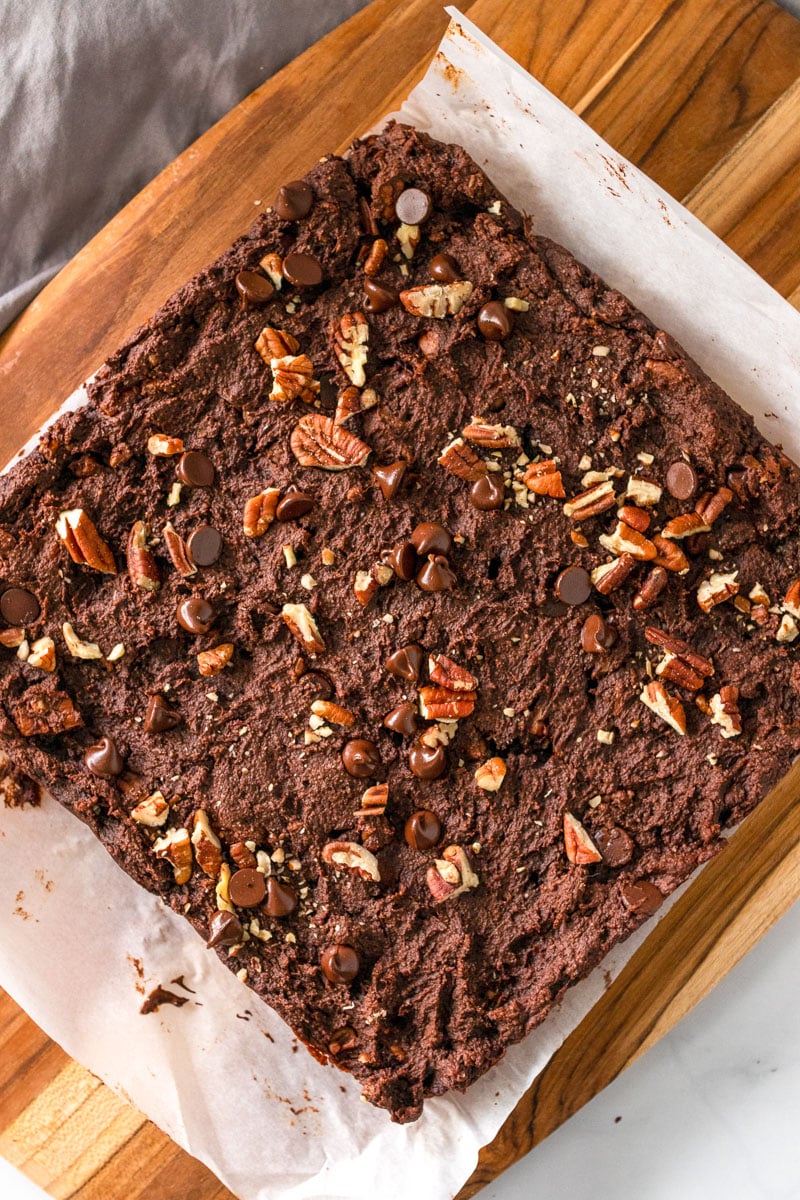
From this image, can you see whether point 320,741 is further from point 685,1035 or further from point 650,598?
point 685,1035

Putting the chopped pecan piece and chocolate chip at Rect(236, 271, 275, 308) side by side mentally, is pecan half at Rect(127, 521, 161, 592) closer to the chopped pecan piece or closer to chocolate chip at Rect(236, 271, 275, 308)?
chocolate chip at Rect(236, 271, 275, 308)

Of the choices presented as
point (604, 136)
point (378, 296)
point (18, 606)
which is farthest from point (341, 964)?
point (604, 136)

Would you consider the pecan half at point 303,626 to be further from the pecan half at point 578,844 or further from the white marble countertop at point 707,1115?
the white marble countertop at point 707,1115

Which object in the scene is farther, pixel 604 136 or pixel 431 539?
pixel 604 136

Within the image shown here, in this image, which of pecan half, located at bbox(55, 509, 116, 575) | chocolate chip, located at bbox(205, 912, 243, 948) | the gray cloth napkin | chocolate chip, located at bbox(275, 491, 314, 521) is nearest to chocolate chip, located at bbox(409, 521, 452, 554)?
chocolate chip, located at bbox(275, 491, 314, 521)

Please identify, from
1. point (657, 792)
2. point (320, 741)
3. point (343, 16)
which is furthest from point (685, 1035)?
point (343, 16)

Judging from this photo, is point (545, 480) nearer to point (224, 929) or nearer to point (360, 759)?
point (360, 759)
